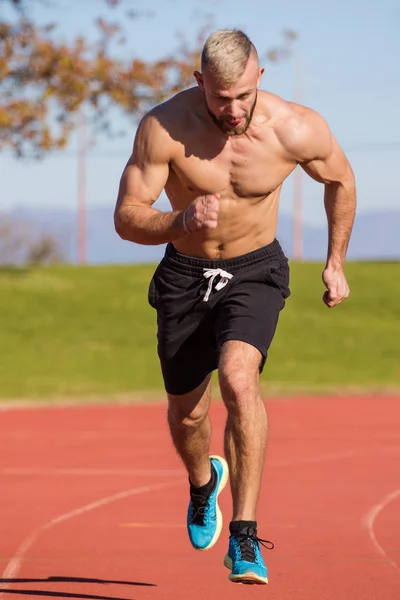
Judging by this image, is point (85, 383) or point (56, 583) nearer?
point (56, 583)

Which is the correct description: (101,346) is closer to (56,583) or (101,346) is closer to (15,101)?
(15,101)

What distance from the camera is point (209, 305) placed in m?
7.04

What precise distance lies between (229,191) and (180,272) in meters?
0.53

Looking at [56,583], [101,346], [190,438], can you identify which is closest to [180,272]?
[190,438]

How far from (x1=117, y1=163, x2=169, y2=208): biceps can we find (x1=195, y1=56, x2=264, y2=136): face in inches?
14.3

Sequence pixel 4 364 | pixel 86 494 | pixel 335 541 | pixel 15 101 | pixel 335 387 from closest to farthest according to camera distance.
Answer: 1. pixel 335 541
2. pixel 86 494
3. pixel 335 387
4. pixel 4 364
5. pixel 15 101

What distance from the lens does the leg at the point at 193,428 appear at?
7406 millimetres

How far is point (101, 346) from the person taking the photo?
3084 cm

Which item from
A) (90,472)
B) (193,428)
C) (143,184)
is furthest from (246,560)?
(90,472)

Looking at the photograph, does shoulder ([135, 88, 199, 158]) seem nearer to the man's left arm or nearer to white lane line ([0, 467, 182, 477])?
the man's left arm

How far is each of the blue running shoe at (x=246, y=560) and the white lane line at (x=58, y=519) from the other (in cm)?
121

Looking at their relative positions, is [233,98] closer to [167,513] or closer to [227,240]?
[227,240]


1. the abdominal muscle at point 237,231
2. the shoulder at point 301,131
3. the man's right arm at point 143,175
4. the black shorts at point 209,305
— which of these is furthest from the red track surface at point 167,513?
the shoulder at point 301,131

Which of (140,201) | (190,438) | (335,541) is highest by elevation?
(140,201)
